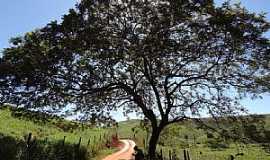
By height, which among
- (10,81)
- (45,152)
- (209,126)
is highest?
(10,81)

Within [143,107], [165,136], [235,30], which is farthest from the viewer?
[165,136]

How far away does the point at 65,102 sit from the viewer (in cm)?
3003

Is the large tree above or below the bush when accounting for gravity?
above

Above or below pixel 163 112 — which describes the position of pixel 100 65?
above

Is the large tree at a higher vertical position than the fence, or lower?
higher

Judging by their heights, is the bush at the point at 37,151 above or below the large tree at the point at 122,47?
below

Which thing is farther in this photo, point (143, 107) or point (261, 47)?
point (143, 107)

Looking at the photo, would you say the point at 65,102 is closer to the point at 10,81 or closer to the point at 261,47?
the point at 10,81

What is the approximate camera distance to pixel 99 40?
28172 millimetres

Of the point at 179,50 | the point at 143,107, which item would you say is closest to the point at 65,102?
the point at 143,107

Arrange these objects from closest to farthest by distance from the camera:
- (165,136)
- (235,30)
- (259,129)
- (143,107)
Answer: (235,30) < (259,129) < (143,107) < (165,136)

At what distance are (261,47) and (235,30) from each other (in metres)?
2.75

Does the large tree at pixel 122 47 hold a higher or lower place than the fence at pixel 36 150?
higher

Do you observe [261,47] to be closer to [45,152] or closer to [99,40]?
[99,40]
